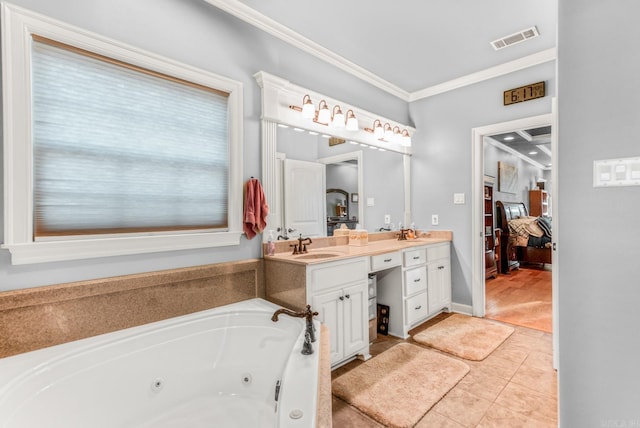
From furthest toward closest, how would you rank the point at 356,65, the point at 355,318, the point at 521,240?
the point at 521,240, the point at 356,65, the point at 355,318

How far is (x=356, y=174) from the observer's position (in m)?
3.29

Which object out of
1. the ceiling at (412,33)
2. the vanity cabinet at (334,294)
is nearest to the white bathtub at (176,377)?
the vanity cabinet at (334,294)

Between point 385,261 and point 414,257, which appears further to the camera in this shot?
point 414,257

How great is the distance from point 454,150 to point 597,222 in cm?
248

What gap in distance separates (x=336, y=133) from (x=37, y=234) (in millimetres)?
2314

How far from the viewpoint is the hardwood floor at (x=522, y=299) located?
324 cm

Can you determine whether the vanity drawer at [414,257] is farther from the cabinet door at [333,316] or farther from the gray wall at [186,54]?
the gray wall at [186,54]

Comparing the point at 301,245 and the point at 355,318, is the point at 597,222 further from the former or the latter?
the point at 301,245

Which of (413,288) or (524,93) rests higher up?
(524,93)

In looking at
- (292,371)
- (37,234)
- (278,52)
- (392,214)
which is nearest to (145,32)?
(278,52)

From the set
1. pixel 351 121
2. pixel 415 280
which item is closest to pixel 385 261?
pixel 415 280

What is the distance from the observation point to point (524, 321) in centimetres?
318

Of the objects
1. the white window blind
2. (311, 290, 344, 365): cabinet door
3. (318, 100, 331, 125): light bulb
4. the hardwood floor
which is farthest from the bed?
the white window blind

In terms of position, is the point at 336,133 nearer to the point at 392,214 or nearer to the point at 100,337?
the point at 392,214
